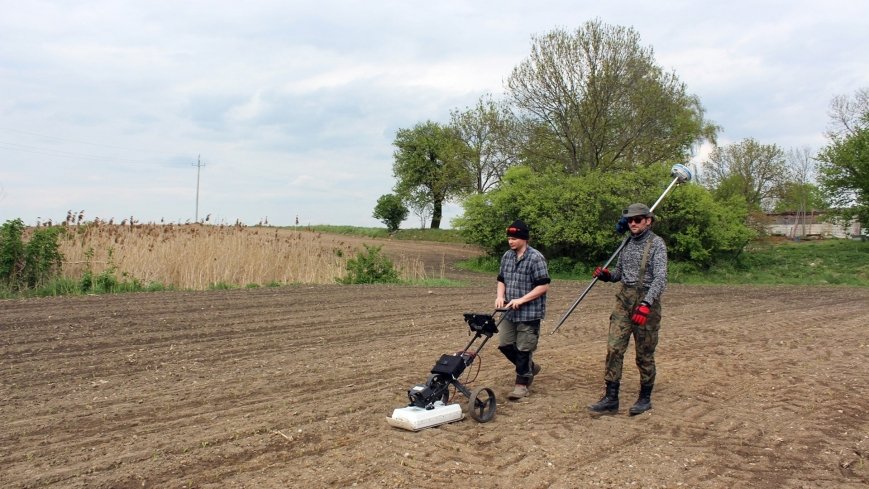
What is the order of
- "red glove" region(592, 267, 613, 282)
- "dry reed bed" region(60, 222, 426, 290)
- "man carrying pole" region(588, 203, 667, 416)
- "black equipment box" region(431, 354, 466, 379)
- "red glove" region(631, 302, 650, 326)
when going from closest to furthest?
1. "red glove" region(631, 302, 650, 326)
2. "black equipment box" region(431, 354, 466, 379)
3. "man carrying pole" region(588, 203, 667, 416)
4. "red glove" region(592, 267, 613, 282)
5. "dry reed bed" region(60, 222, 426, 290)

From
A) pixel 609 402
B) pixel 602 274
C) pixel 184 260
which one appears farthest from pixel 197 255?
pixel 609 402

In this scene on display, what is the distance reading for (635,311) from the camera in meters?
6.46

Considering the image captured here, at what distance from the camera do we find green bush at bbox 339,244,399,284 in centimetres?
1950

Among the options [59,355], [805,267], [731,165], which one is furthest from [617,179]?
Result: [731,165]

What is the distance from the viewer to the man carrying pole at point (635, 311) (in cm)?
652

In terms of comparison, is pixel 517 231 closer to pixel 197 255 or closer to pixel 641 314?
pixel 641 314

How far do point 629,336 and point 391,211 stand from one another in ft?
158

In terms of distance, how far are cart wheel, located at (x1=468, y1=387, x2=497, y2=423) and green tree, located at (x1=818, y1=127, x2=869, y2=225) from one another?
1197 inches

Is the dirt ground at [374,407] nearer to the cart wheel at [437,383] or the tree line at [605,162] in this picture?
the cart wheel at [437,383]

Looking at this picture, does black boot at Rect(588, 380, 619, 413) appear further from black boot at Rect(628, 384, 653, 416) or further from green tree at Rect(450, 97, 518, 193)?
green tree at Rect(450, 97, 518, 193)

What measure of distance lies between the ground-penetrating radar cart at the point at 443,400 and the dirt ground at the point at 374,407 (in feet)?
0.38

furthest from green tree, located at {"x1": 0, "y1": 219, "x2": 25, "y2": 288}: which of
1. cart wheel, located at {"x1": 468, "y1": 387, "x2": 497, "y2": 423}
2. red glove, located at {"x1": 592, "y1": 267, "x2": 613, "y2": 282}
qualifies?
red glove, located at {"x1": 592, "y1": 267, "x2": 613, "y2": 282}

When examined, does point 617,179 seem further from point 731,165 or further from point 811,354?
point 731,165

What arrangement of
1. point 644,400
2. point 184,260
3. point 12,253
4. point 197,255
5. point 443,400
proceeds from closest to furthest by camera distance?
1. point 443,400
2. point 644,400
3. point 12,253
4. point 184,260
5. point 197,255
